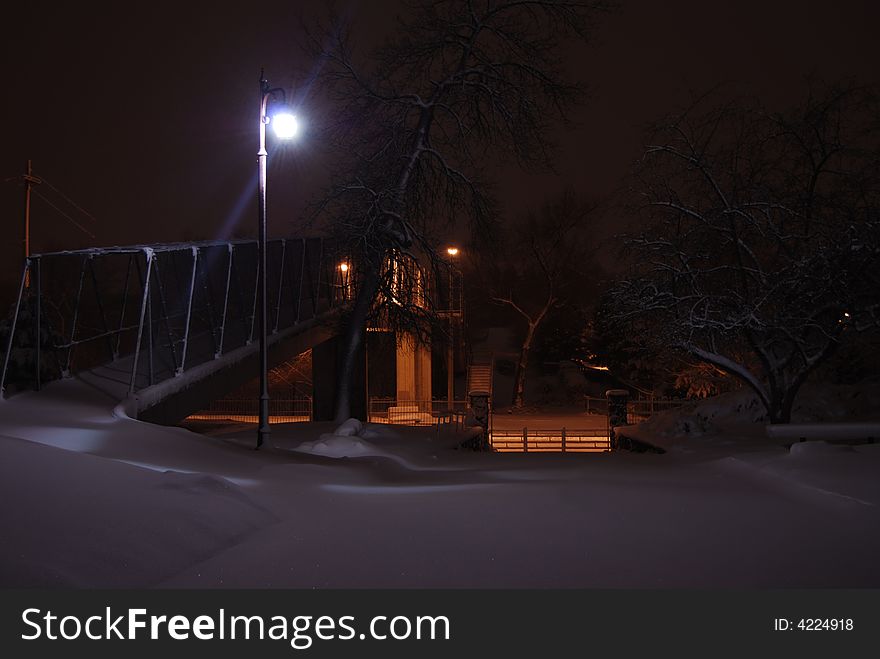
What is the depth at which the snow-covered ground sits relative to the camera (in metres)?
5.64

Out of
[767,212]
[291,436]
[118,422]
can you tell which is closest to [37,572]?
[118,422]

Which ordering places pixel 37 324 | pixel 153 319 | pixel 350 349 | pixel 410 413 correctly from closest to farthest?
pixel 37 324, pixel 350 349, pixel 153 319, pixel 410 413

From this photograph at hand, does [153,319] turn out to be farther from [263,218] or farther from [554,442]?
[554,442]

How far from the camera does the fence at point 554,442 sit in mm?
27562

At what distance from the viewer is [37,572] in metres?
4.90

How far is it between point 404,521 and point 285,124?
8096mm

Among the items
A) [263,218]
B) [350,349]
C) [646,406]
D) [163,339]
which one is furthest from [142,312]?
[646,406]

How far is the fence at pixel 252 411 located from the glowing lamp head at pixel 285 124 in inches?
952

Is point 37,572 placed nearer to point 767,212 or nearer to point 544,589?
point 544,589

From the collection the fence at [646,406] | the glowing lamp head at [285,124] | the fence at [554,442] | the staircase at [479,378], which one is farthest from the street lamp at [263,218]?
the staircase at [479,378]

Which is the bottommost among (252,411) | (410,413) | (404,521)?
(252,411)

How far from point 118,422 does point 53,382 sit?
5700mm

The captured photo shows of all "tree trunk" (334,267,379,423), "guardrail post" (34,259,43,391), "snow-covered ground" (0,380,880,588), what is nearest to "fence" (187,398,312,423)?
"tree trunk" (334,267,379,423)

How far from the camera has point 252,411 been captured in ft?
131
